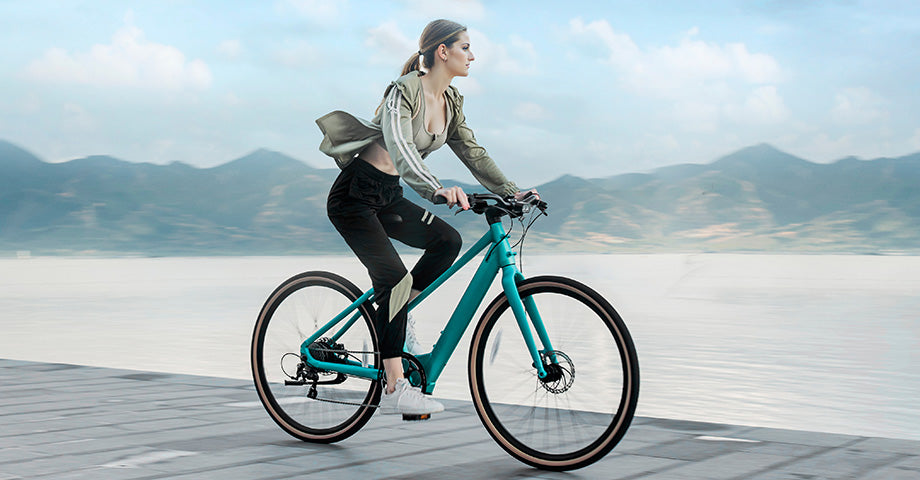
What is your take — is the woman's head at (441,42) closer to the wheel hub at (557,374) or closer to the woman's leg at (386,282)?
the woman's leg at (386,282)

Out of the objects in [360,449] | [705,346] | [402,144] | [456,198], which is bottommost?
[360,449]

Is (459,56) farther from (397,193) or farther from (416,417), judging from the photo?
(416,417)

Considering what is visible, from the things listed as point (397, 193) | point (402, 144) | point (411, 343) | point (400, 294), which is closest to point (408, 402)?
point (411, 343)

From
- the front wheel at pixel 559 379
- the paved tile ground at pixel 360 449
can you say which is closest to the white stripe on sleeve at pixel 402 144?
the front wheel at pixel 559 379

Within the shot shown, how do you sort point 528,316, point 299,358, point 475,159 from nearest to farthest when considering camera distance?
point 528,316
point 475,159
point 299,358

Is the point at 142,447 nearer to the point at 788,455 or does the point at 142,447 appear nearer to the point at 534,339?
the point at 534,339

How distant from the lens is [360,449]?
15.0ft

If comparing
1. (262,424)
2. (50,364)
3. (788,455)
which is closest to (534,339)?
(788,455)

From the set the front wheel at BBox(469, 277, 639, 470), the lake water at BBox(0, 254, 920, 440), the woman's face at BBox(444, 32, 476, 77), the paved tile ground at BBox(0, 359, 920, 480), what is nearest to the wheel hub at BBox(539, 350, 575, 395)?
the front wheel at BBox(469, 277, 639, 470)

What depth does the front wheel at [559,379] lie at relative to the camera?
386 cm

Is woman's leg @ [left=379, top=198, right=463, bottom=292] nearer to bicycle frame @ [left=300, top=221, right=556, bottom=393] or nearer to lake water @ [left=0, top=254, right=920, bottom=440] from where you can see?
bicycle frame @ [left=300, top=221, right=556, bottom=393]

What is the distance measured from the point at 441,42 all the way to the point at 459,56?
0.30ft

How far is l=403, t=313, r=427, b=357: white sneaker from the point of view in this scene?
4559 millimetres

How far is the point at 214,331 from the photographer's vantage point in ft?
35.1
